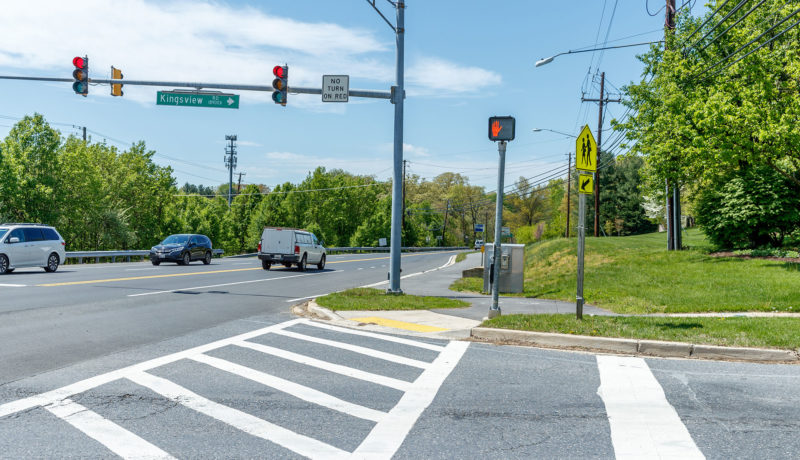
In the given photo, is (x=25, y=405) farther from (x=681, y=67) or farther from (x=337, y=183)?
(x=337, y=183)

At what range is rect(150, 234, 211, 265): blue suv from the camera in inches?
1186

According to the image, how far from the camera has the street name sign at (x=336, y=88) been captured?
1703 centimetres

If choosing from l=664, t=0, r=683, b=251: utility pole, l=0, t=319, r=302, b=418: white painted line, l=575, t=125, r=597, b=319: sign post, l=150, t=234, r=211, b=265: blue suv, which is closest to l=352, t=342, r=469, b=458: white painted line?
l=0, t=319, r=302, b=418: white painted line

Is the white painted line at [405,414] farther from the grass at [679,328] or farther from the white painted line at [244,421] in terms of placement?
the grass at [679,328]

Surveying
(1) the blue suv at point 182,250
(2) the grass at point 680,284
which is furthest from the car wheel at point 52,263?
(2) the grass at point 680,284

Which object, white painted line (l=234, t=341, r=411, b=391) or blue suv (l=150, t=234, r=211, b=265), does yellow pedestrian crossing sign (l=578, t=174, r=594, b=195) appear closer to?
white painted line (l=234, t=341, r=411, b=391)

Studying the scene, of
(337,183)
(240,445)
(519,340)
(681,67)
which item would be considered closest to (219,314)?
(519,340)

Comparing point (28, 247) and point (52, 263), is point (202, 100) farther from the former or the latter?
point (52, 263)

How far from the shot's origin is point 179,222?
252 feet

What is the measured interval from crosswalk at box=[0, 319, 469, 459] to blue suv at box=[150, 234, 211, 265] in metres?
23.0

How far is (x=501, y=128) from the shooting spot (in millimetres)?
10781

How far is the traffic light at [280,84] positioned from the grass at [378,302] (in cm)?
612

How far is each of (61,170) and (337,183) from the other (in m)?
55.1

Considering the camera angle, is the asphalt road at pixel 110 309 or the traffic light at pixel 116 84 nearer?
the asphalt road at pixel 110 309
